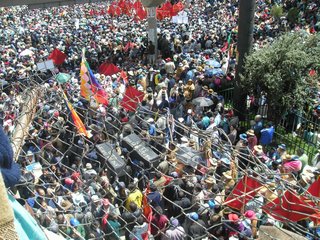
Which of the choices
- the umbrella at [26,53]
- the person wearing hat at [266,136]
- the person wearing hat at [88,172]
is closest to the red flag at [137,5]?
the umbrella at [26,53]

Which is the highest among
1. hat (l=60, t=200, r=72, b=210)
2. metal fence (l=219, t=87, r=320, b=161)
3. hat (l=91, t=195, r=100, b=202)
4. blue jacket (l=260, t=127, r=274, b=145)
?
hat (l=91, t=195, r=100, b=202)

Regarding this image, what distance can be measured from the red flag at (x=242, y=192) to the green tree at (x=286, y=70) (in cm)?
681

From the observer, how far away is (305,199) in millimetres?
2062

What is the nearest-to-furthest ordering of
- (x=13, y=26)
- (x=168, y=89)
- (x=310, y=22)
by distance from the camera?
(x=168, y=89) < (x=310, y=22) < (x=13, y=26)

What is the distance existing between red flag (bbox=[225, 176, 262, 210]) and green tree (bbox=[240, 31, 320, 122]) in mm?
6810

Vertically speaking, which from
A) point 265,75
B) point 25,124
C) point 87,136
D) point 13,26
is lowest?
point 13,26

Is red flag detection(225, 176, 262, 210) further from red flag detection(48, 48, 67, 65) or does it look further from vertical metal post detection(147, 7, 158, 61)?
vertical metal post detection(147, 7, 158, 61)

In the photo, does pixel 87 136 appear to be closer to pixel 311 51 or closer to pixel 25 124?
pixel 25 124

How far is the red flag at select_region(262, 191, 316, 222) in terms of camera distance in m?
1.99

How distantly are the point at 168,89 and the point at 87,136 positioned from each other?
24.3 ft

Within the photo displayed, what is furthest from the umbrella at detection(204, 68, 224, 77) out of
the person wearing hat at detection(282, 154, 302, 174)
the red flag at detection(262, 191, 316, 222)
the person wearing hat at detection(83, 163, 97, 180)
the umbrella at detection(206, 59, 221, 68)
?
the red flag at detection(262, 191, 316, 222)

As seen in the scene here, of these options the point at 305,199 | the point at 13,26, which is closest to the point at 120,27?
the point at 13,26

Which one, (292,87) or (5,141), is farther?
(292,87)

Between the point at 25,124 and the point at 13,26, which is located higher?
the point at 25,124
